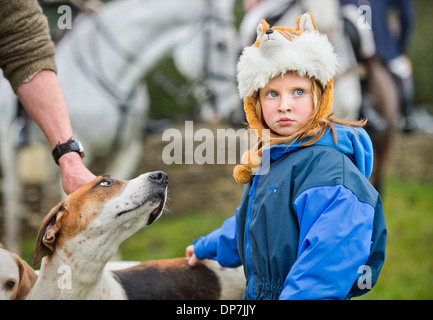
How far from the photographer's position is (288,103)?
1792 mm

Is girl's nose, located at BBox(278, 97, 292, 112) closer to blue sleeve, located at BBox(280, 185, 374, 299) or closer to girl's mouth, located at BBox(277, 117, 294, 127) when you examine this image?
girl's mouth, located at BBox(277, 117, 294, 127)

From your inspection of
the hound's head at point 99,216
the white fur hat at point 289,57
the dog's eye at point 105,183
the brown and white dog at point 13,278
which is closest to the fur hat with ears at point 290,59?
the white fur hat at point 289,57

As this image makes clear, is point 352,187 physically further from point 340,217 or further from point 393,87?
point 393,87

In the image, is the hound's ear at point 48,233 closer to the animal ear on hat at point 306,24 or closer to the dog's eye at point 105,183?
the dog's eye at point 105,183

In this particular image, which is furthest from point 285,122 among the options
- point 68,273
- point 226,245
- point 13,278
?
point 13,278

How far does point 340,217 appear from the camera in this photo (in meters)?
1.57

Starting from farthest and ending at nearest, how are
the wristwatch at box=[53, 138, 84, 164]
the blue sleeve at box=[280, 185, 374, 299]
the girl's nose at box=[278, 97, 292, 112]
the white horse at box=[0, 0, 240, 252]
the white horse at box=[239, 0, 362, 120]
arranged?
the white horse at box=[239, 0, 362, 120] → the white horse at box=[0, 0, 240, 252] → the wristwatch at box=[53, 138, 84, 164] → the girl's nose at box=[278, 97, 292, 112] → the blue sleeve at box=[280, 185, 374, 299]

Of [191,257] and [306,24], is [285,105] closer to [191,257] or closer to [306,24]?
[306,24]

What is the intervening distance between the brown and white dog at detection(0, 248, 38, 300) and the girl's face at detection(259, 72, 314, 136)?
3.39 feet

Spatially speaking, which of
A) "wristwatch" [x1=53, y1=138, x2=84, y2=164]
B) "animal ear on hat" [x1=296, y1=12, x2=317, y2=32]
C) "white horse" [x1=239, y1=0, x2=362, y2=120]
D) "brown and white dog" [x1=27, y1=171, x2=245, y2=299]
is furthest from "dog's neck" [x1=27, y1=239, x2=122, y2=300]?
"white horse" [x1=239, y1=0, x2=362, y2=120]

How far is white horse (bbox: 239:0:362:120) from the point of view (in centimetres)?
524

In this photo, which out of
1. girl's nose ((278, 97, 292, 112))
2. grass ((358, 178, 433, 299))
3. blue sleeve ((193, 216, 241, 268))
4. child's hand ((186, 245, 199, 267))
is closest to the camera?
girl's nose ((278, 97, 292, 112))
